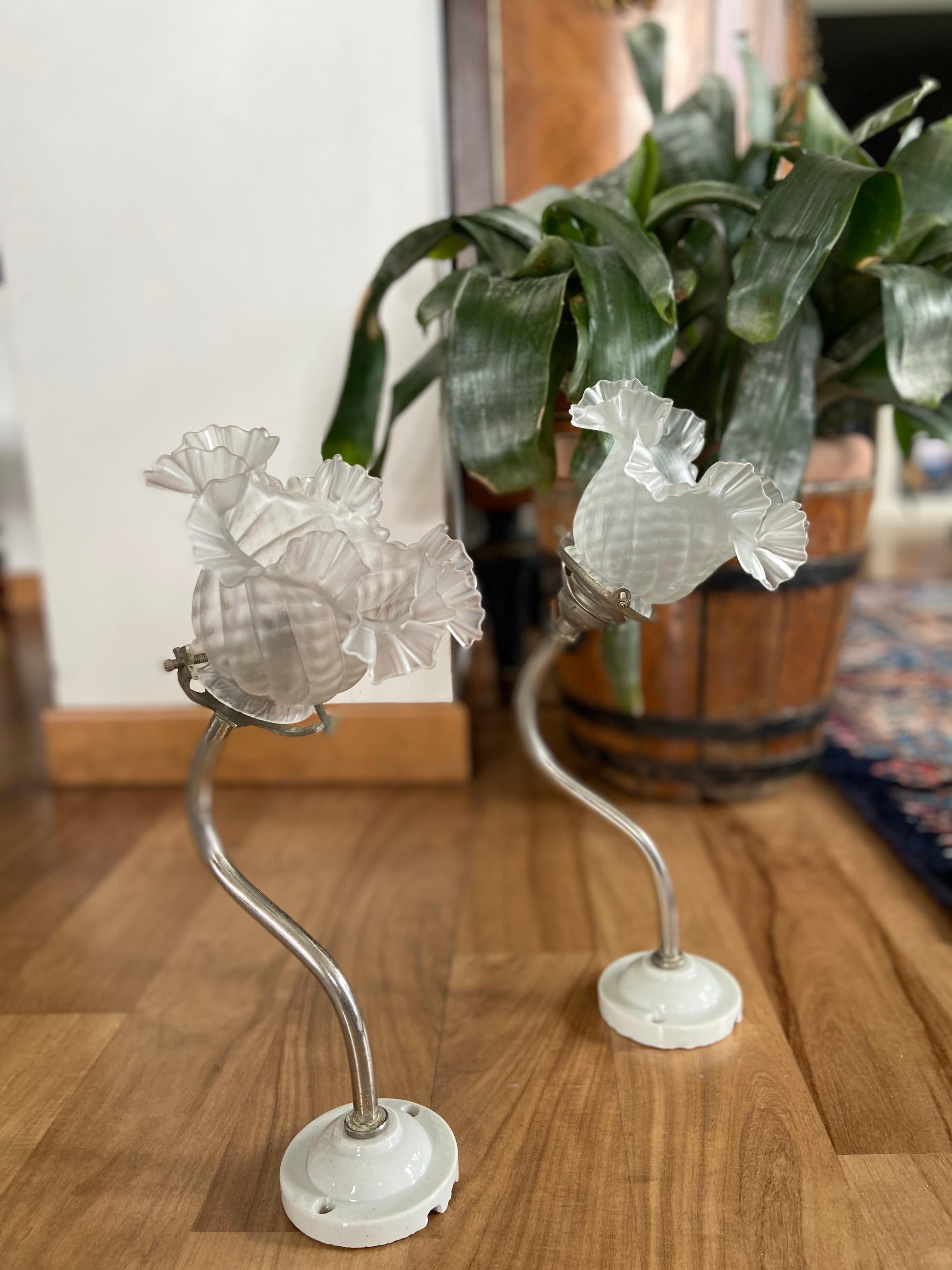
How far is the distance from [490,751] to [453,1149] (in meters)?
0.77

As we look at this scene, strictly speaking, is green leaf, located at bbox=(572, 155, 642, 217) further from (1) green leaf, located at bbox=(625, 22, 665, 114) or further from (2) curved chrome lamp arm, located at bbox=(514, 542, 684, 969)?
(2) curved chrome lamp arm, located at bbox=(514, 542, 684, 969)

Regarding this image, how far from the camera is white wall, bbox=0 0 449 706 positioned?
1.03m

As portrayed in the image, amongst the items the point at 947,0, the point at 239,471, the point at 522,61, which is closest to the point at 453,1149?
the point at 239,471

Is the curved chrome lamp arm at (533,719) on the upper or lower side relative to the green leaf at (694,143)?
lower

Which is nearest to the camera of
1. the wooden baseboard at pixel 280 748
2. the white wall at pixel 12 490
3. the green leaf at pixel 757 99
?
the green leaf at pixel 757 99

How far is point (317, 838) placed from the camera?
103 cm

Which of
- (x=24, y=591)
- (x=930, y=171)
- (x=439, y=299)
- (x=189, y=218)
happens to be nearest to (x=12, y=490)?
(x=24, y=591)

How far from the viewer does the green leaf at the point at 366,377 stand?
82cm

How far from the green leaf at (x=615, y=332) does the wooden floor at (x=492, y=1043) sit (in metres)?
0.39

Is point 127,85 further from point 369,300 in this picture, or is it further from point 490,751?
point 490,751

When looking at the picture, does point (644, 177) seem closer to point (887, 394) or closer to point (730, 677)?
point (887, 394)

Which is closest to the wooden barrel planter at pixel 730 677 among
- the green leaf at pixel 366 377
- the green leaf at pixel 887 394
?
the green leaf at pixel 887 394

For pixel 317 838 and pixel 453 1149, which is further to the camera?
pixel 317 838

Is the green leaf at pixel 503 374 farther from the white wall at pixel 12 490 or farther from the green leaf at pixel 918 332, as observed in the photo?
the white wall at pixel 12 490
